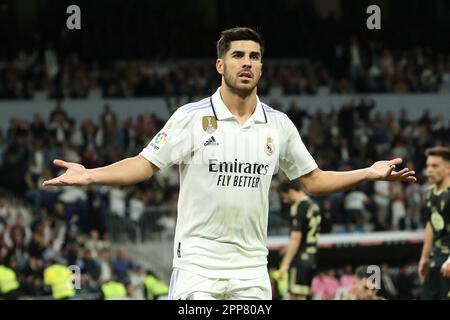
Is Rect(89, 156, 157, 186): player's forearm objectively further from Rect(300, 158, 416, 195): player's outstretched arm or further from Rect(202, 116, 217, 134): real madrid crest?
Rect(300, 158, 416, 195): player's outstretched arm

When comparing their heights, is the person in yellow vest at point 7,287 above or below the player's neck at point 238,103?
below

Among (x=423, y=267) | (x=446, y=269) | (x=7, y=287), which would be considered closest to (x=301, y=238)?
(x=423, y=267)

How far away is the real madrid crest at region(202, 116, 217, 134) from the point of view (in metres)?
6.50

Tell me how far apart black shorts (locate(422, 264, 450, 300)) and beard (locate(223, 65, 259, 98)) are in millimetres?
4479

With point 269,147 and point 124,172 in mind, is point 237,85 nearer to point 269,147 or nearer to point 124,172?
point 269,147

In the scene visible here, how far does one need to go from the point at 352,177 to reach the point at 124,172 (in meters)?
1.55

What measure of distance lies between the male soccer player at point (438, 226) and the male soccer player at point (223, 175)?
12.4 feet

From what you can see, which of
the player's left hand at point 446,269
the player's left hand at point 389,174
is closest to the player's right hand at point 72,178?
the player's left hand at point 389,174

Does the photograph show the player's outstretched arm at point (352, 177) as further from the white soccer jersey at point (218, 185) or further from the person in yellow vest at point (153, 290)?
the person in yellow vest at point (153, 290)

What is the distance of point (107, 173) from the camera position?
248 inches

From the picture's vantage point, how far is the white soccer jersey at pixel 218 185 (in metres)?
6.39

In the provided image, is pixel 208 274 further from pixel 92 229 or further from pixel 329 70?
pixel 329 70

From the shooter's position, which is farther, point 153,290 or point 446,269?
point 153,290

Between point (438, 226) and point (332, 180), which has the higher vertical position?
point (332, 180)
